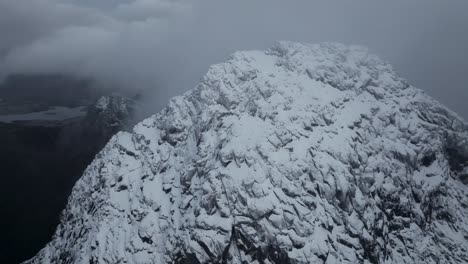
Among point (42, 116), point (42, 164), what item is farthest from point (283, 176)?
point (42, 116)

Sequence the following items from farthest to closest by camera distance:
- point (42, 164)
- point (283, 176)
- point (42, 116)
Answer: point (42, 116)
point (42, 164)
point (283, 176)

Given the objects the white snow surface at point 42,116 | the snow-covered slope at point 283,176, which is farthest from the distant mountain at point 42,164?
the snow-covered slope at point 283,176

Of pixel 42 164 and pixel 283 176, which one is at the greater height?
pixel 283 176

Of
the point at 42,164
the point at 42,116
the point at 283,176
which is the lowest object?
the point at 42,116

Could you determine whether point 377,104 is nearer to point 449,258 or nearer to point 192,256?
point 449,258

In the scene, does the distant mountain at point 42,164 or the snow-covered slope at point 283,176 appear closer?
the snow-covered slope at point 283,176

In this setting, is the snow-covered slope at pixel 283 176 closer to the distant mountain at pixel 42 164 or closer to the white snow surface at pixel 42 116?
the distant mountain at pixel 42 164

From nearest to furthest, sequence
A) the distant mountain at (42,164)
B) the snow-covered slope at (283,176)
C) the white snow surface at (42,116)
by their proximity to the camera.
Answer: the snow-covered slope at (283,176)
the distant mountain at (42,164)
the white snow surface at (42,116)

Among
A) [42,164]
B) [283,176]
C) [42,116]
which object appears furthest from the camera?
[42,116]

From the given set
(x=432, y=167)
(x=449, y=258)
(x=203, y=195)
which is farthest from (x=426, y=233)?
(x=203, y=195)

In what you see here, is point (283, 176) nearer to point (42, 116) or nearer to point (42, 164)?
point (42, 164)
